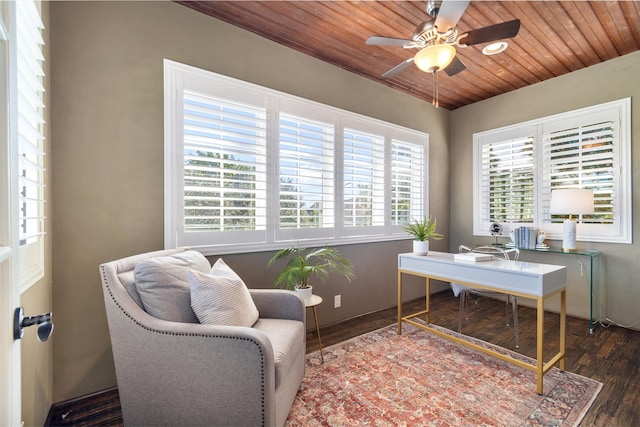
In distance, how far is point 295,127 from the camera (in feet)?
9.40

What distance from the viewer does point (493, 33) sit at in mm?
1902

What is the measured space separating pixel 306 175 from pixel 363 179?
818 mm

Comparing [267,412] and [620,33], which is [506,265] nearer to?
[267,412]

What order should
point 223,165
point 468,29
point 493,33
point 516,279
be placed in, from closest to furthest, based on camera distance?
point 493,33 → point 516,279 → point 223,165 → point 468,29

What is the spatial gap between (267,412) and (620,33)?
419cm

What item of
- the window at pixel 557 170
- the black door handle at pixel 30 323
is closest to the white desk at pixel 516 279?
the window at pixel 557 170

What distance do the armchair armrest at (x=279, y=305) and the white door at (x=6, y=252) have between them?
51.0 inches

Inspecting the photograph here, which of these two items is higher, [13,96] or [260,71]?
[260,71]

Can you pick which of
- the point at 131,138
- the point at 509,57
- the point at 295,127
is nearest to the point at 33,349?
the point at 131,138

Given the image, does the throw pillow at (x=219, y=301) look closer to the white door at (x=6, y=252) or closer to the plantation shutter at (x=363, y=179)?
the white door at (x=6, y=252)

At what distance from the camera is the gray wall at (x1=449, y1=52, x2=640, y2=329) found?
2977 millimetres

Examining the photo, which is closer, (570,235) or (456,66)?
(456,66)

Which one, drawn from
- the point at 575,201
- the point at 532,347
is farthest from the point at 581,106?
the point at 532,347

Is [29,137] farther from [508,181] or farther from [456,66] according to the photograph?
[508,181]
